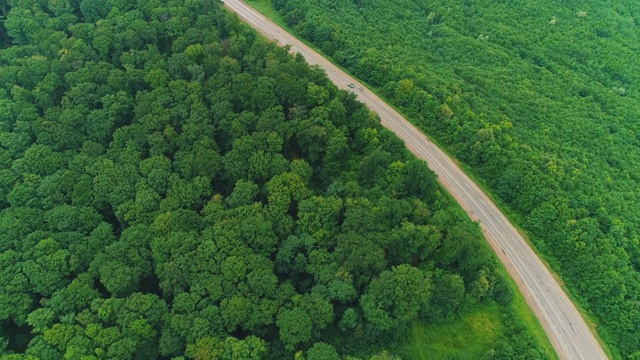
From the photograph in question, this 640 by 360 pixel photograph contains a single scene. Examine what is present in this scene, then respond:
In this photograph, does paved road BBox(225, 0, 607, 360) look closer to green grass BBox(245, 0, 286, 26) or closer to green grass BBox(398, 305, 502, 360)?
green grass BBox(398, 305, 502, 360)

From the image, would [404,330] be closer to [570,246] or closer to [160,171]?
[570,246]

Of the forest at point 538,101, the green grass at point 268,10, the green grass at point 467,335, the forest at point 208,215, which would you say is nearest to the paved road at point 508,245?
the green grass at point 467,335

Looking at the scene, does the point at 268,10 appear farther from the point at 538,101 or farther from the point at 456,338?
the point at 456,338

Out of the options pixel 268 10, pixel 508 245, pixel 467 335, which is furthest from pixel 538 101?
pixel 268 10

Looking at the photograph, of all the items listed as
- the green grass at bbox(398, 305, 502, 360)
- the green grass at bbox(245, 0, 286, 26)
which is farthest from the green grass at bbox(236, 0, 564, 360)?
the green grass at bbox(245, 0, 286, 26)

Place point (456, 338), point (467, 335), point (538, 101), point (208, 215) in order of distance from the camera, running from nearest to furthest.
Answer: point (456, 338)
point (467, 335)
point (208, 215)
point (538, 101)

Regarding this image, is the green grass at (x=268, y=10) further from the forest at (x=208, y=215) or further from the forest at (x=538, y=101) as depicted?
the forest at (x=208, y=215)
